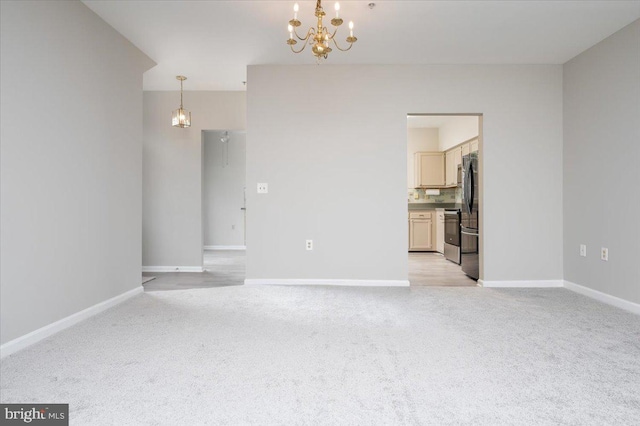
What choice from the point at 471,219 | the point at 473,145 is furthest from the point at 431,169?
the point at 471,219

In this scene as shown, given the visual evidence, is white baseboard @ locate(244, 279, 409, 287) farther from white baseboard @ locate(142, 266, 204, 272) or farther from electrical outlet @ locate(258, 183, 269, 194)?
white baseboard @ locate(142, 266, 204, 272)

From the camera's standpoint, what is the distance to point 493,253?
406 cm

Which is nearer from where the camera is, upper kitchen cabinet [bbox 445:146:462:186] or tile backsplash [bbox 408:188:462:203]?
upper kitchen cabinet [bbox 445:146:462:186]

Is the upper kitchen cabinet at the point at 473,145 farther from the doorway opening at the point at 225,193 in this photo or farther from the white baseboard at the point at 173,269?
the doorway opening at the point at 225,193

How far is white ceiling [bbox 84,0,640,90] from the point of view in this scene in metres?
2.89

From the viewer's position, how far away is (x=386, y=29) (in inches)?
128

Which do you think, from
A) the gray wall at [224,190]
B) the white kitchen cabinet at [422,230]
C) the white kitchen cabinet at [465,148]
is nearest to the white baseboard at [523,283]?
the white kitchen cabinet at [465,148]

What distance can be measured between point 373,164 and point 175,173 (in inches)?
115

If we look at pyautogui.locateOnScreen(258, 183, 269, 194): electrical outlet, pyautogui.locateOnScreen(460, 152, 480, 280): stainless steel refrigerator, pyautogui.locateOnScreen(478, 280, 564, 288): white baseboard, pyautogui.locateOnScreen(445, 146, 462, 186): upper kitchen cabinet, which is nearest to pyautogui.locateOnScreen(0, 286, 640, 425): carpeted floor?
pyautogui.locateOnScreen(478, 280, 564, 288): white baseboard

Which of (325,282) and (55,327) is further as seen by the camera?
(325,282)

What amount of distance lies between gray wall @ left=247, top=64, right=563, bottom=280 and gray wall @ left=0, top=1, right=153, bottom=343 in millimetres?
1289

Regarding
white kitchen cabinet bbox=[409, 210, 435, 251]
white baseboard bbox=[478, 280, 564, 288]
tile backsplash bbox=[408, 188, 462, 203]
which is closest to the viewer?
white baseboard bbox=[478, 280, 564, 288]

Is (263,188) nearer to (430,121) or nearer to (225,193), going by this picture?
(430,121)

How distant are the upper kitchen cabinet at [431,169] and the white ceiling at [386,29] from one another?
335 centimetres
